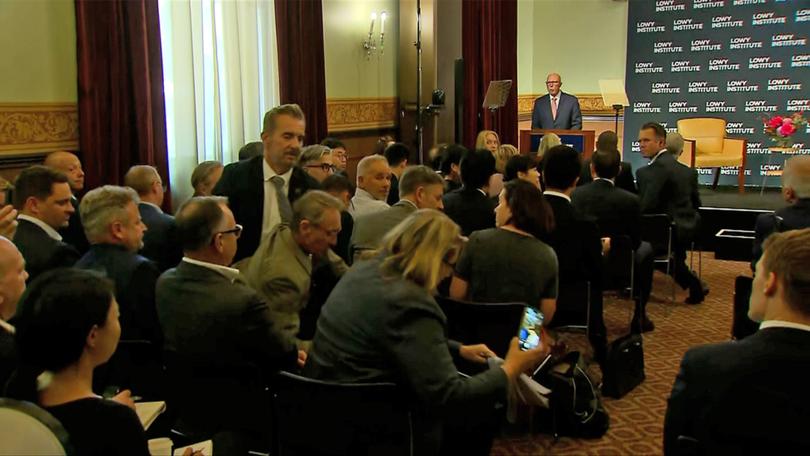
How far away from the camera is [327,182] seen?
13.5ft

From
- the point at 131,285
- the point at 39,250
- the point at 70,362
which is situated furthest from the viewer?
the point at 39,250

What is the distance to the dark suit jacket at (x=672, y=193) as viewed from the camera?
18.4 feet

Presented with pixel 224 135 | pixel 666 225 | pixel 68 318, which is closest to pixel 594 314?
pixel 666 225

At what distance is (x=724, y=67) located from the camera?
10.6 m

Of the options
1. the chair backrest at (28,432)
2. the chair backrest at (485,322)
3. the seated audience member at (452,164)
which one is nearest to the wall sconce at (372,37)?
the seated audience member at (452,164)

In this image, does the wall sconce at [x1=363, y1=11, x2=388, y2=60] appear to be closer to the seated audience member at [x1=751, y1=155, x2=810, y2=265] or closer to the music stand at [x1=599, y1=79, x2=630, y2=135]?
the music stand at [x1=599, y1=79, x2=630, y2=135]

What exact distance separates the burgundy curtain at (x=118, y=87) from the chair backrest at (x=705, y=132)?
7212 millimetres

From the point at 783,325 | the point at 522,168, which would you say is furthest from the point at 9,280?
the point at 522,168

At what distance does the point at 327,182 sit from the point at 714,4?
846cm

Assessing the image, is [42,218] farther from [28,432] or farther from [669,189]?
[669,189]

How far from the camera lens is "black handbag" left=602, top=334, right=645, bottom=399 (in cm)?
403

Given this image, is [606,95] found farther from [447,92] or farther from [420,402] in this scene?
[420,402]

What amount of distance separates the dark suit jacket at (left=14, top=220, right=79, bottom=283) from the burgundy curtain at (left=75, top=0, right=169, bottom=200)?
1.87m

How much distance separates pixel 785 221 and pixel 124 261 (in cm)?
326
